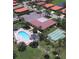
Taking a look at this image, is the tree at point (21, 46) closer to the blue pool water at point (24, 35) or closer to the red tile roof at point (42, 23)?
the blue pool water at point (24, 35)

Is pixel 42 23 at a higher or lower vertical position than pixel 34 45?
higher

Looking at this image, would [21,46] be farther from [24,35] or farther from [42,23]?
[42,23]

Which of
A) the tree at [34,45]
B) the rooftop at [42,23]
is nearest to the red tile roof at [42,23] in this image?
the rooftop at [42,23]

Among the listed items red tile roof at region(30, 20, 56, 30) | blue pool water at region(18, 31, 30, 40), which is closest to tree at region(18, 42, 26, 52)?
blue pool water at region(18, 31, 30, 40)

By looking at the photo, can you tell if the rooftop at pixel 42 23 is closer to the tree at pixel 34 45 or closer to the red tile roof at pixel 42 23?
the red tile roof at pixel 42 23

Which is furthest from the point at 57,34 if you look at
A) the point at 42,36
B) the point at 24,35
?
the point at 24,35

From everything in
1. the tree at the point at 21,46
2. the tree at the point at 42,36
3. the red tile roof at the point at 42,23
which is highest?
the red tile roof at the point at 42,23

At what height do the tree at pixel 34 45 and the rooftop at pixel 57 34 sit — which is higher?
the rooftop at pixel 57 34

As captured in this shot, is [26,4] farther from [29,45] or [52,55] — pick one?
[52,55]

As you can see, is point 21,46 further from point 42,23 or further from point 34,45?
point 42,23

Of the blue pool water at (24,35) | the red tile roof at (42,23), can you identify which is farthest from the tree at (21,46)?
the red tile roof at (42,23)
